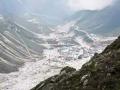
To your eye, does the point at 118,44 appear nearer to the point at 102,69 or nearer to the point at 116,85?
the point at 102,69

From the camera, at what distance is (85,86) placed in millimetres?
41781

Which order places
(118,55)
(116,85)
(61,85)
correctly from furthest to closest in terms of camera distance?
(61,85), (118,55), (116,85)

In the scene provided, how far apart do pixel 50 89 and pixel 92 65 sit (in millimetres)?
7825

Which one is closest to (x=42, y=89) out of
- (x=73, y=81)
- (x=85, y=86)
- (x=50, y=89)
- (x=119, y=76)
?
(x=50, y=89)

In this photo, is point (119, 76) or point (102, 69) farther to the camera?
point (102, 69)

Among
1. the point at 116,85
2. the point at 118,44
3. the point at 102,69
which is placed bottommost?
the point at 116,85

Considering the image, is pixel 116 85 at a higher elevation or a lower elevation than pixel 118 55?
lower

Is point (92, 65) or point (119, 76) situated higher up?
point (92, 65)

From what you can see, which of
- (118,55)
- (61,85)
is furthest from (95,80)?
(61,85)

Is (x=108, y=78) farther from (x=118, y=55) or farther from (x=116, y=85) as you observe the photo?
(x=118, y=55)

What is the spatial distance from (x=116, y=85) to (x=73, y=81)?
31.6ft

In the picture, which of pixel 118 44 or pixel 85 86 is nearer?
pixel 85 86

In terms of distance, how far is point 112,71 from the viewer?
40.8 m

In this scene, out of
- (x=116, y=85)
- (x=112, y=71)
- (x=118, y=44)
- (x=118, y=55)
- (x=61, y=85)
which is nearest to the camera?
(x=116, y=85)
